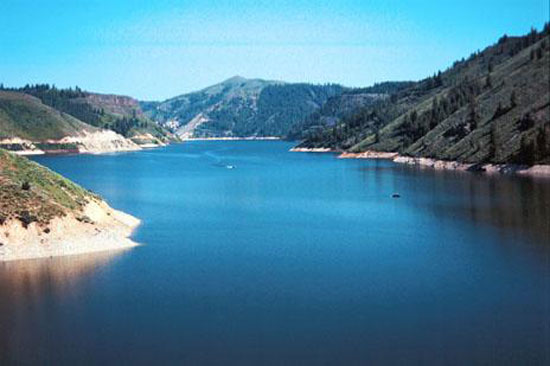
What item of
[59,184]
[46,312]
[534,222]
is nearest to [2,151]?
[59,184]

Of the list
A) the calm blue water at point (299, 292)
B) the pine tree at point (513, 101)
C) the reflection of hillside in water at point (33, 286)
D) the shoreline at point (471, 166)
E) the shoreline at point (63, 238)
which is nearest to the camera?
the calm blue water at point (299, 292)

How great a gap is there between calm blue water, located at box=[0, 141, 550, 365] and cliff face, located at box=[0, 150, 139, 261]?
6.90 ft

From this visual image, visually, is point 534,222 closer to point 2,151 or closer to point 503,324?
point 503,324

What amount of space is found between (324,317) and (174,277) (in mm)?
13040

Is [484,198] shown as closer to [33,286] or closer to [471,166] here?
[471,166]

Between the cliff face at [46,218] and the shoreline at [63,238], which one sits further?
the cliff face at [46,218]

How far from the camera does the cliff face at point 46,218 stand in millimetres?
44875

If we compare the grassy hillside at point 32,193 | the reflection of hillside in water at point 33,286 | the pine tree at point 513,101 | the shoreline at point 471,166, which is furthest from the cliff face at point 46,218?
the pine tree at point 513,101

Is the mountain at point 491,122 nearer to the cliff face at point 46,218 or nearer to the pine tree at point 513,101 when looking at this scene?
the pine tree at point 513,101

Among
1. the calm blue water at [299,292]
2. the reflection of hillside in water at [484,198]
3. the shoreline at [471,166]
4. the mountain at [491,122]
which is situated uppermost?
the mountain at [491,122]

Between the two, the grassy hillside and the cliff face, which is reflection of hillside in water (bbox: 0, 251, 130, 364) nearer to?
the cliff face

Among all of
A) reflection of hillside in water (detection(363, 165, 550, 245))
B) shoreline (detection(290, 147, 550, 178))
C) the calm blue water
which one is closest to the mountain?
shoreline (detection(290, 147, 550, 178))

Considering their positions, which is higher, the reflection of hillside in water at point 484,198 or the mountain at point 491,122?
the mountain at point 491,122

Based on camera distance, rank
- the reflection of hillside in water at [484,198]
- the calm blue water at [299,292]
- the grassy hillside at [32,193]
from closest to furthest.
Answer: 1. the calm blue water at [299,292]
2. the grassy hillside at [32,193]
3. the reflection of hillside in water at [484,198]
